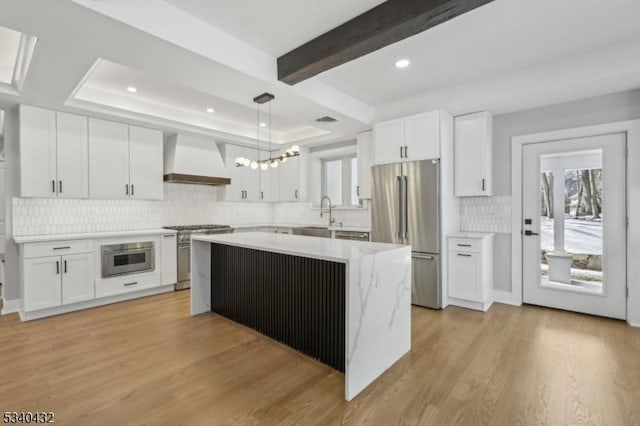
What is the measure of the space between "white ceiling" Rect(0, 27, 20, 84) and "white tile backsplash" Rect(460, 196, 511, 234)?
5219 millimetres

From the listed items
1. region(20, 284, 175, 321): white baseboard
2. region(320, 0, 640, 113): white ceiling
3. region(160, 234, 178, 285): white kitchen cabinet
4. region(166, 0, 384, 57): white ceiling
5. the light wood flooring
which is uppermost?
region(166, 0, 384, 57): white ceiling

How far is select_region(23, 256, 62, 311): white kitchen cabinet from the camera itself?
3.52 meters

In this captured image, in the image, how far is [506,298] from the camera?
13.5 feet

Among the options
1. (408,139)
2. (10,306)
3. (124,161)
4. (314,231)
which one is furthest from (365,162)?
(10,306)

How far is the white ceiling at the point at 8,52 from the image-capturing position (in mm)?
2807

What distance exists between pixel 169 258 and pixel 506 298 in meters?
4.76

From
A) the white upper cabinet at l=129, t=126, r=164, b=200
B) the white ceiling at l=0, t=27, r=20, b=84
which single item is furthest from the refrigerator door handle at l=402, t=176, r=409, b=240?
the white ceiling at l=0, t=27, r=20, b=84

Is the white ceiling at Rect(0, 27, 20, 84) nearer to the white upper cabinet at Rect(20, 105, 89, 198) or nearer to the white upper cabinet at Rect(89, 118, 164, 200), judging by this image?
the white upper cabinet at Rect(20, 105, 89, 198)

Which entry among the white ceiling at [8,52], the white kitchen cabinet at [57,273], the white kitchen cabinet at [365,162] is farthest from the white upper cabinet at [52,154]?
the white kitchen cabinet at [365,162]

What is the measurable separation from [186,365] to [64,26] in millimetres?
2593

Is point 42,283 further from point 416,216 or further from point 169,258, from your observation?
point 416,216

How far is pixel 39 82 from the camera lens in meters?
3.04

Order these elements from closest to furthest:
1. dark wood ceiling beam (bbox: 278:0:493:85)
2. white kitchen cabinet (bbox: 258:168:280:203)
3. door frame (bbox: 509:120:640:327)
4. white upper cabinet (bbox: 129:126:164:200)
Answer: dark wood ceiling beam (bbox: 278:0:493:85) → door frame (bbox: 509:120:640:327) → white upper cabinet (bbox: 129:126:164:200) → white kitchen cabinet (bbox: 258:168:280:203)

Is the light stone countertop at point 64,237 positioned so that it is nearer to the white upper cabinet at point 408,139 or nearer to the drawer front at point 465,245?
the white upper cabinet at point 408,139
